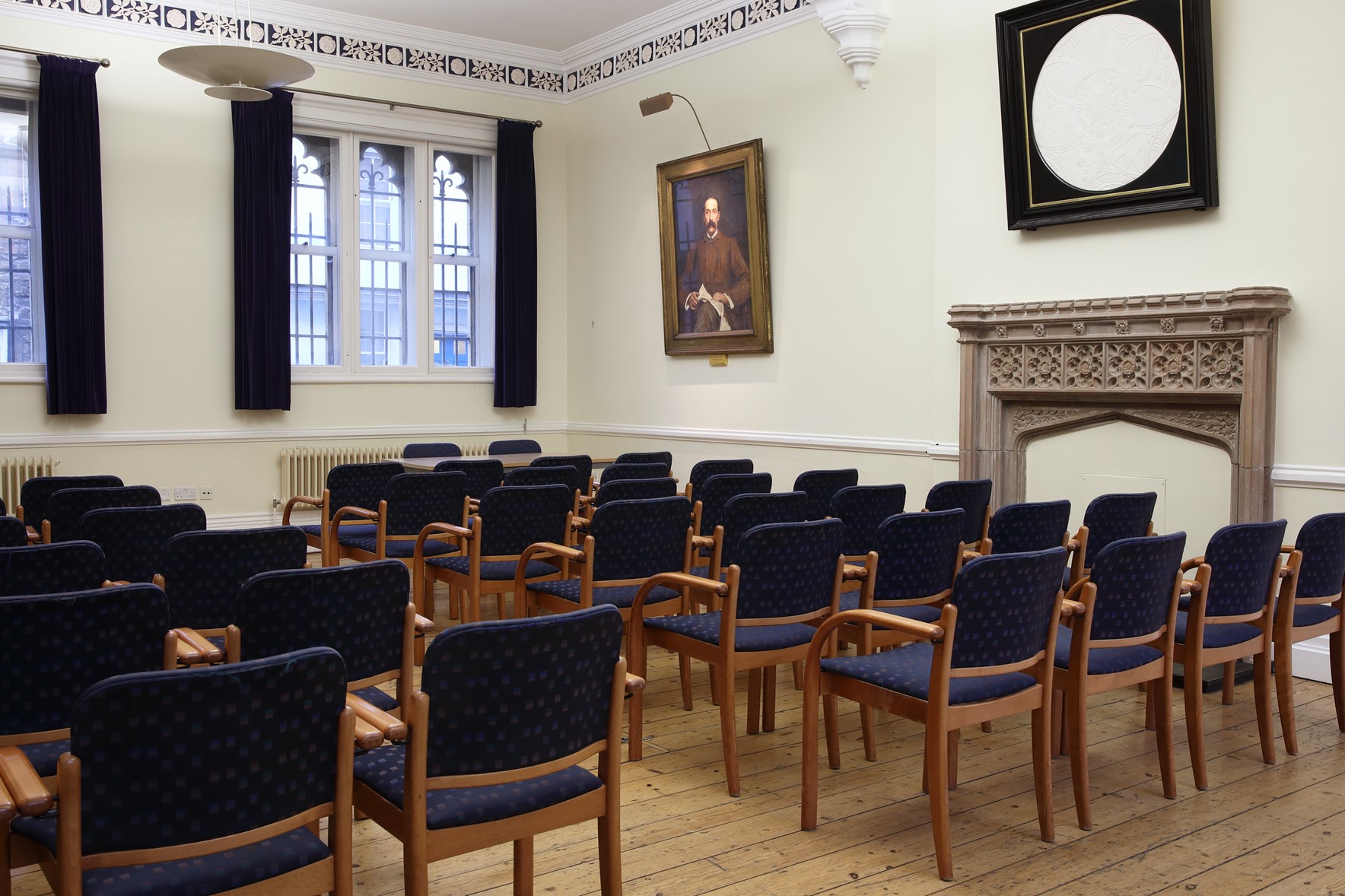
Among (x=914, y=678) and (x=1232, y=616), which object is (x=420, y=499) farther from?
(x=1232, y=616)

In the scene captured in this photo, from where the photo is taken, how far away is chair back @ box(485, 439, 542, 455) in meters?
8.36

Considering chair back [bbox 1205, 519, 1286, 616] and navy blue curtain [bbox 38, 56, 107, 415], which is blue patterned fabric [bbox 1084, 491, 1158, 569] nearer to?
chair back [bbox 1205, 519, 1286, 616]

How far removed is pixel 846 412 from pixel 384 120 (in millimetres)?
4635

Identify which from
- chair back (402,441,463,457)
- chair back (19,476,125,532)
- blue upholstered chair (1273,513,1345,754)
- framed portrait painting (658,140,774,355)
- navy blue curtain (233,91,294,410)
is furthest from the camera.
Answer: navy blue curtain (233,91,294,410)

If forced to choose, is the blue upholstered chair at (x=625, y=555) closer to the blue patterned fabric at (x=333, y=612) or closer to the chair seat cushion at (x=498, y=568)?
the chair seat cushion at (x=498, y=568)

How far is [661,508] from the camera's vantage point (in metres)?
4.05

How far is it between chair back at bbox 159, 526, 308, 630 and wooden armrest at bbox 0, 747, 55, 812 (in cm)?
126

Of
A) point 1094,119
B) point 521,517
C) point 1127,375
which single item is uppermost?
point 1094,119

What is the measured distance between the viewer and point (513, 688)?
6.98 feet

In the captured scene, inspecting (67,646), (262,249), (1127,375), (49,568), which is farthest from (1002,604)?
(262,249)

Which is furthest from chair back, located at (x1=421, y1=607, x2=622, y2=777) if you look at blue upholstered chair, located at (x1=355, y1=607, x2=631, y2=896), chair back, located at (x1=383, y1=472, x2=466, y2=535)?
chair back, located at (x1=383, y1=472, x2=466, y2=535)

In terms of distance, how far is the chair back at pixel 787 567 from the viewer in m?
3.36

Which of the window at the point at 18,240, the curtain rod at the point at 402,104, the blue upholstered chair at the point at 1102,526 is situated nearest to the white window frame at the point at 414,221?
the curtain rod at the point at 402,104

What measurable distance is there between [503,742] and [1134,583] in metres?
1.98
